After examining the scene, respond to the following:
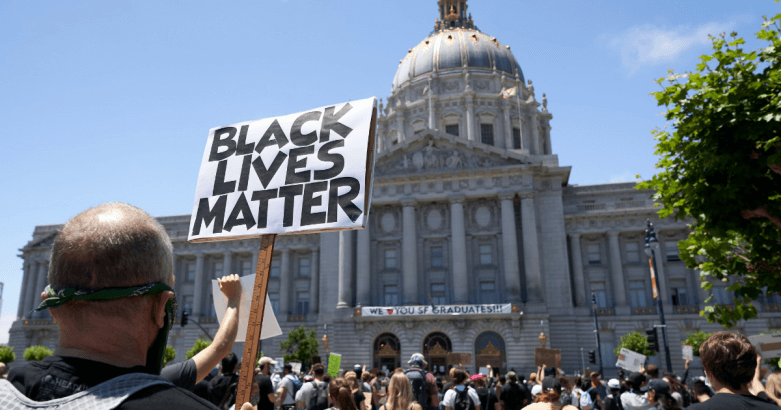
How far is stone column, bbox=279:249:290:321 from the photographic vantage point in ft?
181

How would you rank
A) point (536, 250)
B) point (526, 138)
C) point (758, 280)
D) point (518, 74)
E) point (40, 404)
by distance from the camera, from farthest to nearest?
point (518, 74), point (526, 138), point (536, 250), point (758, 280), point (40, 404)

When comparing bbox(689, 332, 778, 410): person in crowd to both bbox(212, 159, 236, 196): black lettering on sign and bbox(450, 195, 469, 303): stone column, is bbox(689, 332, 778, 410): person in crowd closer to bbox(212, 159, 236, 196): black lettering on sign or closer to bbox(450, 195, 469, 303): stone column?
bbox(212, 159, 236, 196): black lettering on sign

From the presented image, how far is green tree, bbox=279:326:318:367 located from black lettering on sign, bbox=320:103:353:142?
42.7m

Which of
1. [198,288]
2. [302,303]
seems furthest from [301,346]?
[198,288]

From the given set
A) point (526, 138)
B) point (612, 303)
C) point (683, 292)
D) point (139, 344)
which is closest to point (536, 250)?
point (612, 303)

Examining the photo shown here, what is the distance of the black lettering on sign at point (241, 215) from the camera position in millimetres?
4634

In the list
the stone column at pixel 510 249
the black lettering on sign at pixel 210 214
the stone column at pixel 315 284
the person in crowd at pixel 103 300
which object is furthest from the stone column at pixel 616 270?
the person in crowd at pixel 103 300

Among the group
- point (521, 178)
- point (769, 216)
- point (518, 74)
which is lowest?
point (769, 216)

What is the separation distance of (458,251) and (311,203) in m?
43.9

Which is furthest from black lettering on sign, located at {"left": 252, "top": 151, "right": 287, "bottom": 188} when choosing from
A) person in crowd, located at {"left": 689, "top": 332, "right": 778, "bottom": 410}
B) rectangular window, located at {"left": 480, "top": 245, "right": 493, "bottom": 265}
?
rectangular window, located at {"left": 480, "top": 245, "right": 493, "bottom": 265}

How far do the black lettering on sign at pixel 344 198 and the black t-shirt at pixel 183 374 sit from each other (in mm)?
1517

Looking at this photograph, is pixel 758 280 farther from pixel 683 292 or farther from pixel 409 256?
pixel 683 292

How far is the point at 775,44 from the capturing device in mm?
10781

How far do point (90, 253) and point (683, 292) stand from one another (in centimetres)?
5397
